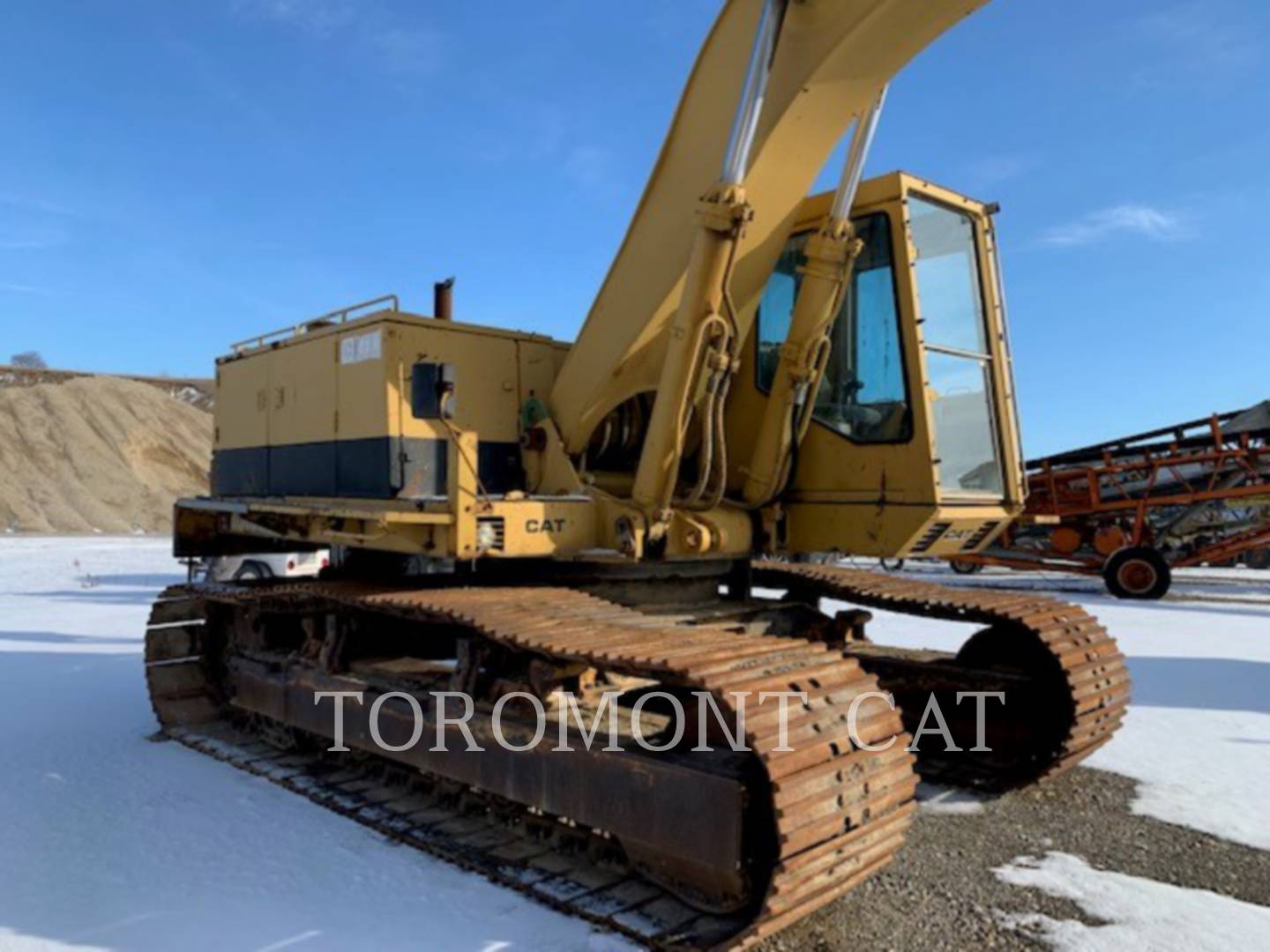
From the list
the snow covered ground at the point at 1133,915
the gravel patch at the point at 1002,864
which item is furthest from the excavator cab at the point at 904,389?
the snow covered ground at the point at 1133,915

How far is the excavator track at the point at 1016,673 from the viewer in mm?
5230

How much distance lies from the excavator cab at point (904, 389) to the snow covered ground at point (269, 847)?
1634 millimetres

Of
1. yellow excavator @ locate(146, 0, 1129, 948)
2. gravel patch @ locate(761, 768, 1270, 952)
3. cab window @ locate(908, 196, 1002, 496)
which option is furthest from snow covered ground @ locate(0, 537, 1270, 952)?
cab window @ locate(908, 196, 1002, 496)

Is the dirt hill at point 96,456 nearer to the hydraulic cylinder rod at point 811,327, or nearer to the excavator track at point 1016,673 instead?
the excavator track at point 1016,673

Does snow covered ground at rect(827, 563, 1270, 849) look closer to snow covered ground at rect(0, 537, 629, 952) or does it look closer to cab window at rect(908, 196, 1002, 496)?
cab window at rect(908, 196, 1002, 496)

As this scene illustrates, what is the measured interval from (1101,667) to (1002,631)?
0.58 metres

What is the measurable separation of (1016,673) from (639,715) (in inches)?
88.8

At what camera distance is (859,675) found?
3.89 m

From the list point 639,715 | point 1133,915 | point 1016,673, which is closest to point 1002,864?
point 1133,915

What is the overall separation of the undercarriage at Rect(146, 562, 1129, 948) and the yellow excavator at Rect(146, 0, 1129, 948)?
0.8 inches

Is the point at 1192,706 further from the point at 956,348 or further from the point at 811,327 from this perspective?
the point at 811,327

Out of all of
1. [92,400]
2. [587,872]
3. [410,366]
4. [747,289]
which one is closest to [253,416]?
[410,366]

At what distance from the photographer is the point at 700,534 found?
493 cm

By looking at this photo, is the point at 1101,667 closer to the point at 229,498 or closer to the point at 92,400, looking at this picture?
the point at 229,498
